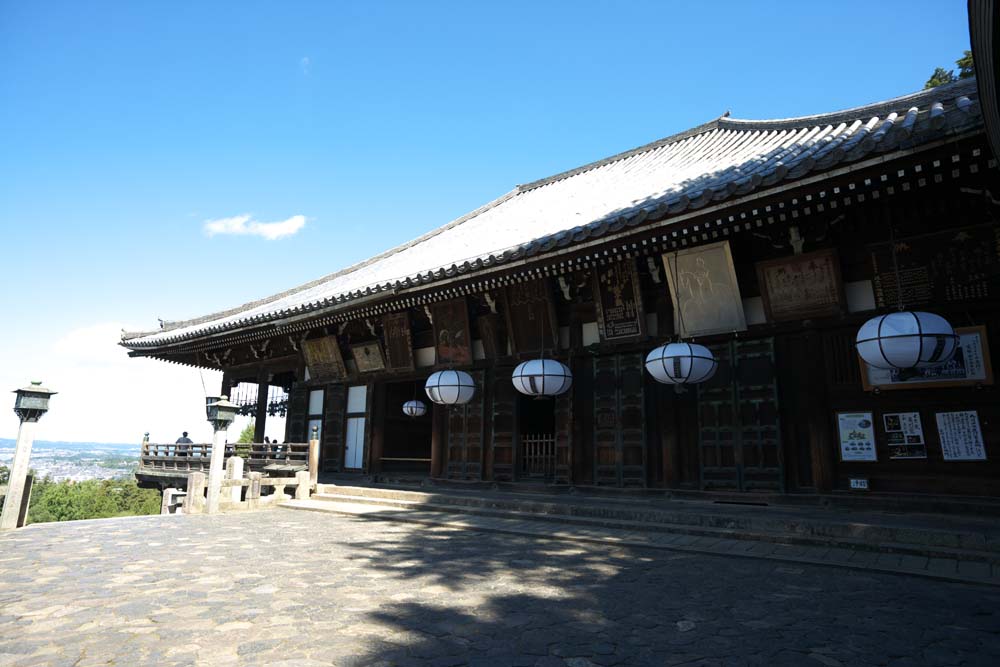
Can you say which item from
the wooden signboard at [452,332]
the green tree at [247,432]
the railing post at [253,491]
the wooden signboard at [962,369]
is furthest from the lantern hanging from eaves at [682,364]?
the green tree at [247,432]

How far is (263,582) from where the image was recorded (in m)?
5.02

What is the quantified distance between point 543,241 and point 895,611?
20.8ft

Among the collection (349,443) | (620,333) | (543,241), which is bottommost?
(349,443)

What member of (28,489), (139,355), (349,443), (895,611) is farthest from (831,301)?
(139,355)

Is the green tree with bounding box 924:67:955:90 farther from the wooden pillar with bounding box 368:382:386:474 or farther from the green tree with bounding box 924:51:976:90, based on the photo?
the wooden pillar with bounding box 368:382:386:474

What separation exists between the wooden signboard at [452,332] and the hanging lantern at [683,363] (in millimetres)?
4843

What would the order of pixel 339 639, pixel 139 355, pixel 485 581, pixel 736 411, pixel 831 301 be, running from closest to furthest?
1. pixel 339 639
2. pixel 485 581
3. pixel 831 301
4. pixel 736 411
5. pixel 139 355

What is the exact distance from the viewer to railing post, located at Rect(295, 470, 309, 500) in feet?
38.4

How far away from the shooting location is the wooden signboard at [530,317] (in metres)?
10.7

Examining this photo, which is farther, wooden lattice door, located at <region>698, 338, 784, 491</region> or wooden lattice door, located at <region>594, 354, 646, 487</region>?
wooden lattice door, located at <region>594, 354, 646, 487</region>

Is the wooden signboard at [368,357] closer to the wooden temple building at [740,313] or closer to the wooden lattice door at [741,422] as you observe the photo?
the wooden temple building at [740,313]

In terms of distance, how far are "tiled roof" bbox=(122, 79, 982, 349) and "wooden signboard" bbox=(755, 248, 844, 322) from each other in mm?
1466

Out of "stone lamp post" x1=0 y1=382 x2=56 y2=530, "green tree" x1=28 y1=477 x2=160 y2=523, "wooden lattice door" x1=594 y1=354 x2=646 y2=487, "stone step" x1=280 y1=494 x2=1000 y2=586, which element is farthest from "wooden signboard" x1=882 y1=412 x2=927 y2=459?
"green tree" x1=28 y1=477 x2=160 y2=523

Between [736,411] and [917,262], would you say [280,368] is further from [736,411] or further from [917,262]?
[917,262]
